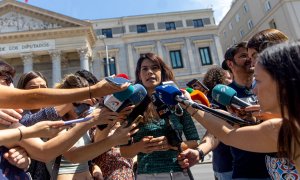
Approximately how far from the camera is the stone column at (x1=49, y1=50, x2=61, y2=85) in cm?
2575

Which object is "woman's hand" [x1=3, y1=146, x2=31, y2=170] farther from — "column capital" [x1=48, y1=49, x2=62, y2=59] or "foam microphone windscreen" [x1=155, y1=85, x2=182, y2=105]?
"column capital" [x1=48, y1=49, x2=62, y2=59]

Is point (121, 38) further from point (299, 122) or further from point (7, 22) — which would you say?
point (299, 122)

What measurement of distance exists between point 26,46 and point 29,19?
301 cm

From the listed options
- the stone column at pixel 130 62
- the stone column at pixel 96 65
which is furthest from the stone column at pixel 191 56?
the stone column at pixel 96 65

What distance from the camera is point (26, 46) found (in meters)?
26.5

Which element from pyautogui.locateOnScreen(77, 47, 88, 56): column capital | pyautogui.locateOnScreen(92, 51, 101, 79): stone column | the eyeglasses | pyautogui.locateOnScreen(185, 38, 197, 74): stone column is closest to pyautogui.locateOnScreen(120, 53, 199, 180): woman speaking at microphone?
the eyeglasses


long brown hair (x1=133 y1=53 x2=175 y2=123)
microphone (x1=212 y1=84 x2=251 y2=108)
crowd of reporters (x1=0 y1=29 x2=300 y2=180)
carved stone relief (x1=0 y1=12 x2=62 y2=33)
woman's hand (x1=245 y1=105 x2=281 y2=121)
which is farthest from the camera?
carved stone relief (x1=0 y1=12 x2=62 y2=33)

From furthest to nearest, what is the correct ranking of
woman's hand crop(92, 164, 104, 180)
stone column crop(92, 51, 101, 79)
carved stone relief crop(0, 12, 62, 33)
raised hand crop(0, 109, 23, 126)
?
stone column crop(92, 51, 101, 79)
carved stone relief crop(0, 12, 62, 33)
woman's hand crop(92, 164, 104, 180)
raised hand crop(0, 109, 23, 126)

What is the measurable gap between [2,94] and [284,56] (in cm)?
170

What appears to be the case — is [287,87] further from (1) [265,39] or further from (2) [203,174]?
(2) [203,174]

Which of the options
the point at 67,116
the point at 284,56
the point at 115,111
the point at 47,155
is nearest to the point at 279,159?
the point at 284,56

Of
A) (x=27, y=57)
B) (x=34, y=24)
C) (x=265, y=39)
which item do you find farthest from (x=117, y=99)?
(x=34, y=24)

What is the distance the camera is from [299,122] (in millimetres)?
1510

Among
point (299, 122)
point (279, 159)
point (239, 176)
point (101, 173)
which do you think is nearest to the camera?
point (299, 122)
